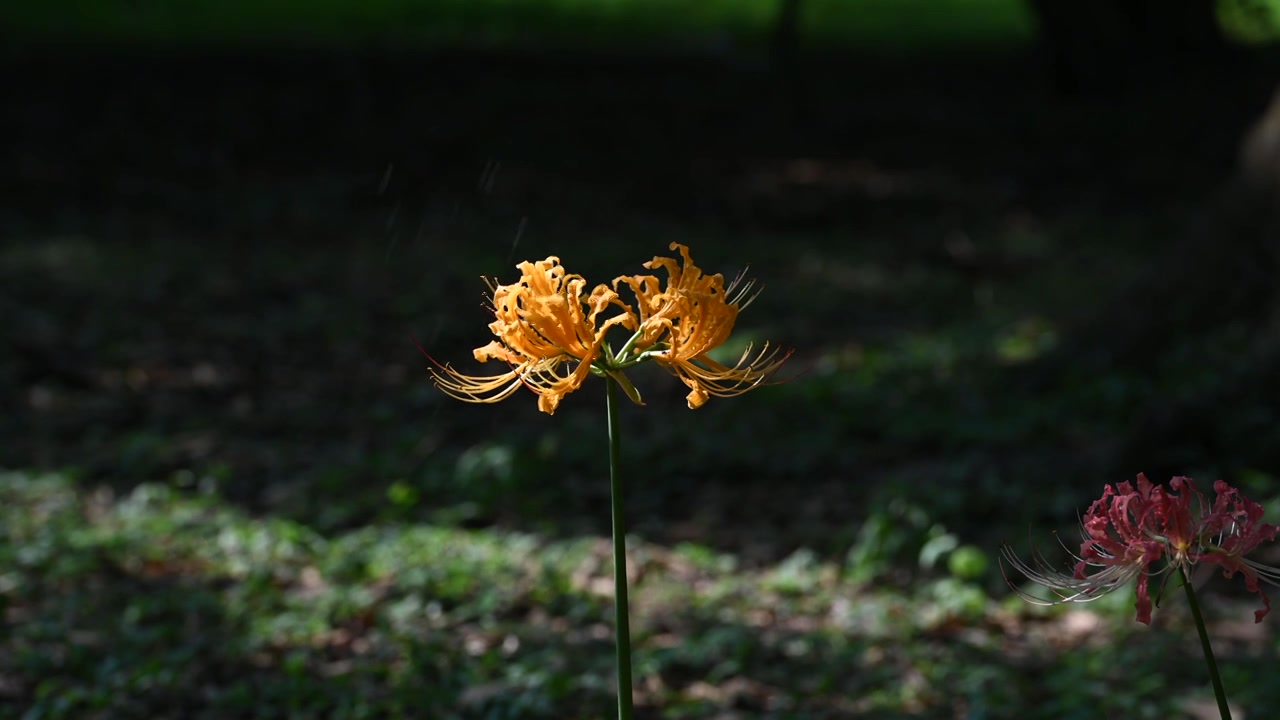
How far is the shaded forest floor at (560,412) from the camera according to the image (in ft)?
13.1

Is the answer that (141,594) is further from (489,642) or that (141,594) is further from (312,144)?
(312,144)

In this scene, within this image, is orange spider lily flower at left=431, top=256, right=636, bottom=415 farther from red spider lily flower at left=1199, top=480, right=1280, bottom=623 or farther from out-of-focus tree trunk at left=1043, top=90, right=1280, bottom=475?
out-of-focus tree trunk at left=1043, top=90, right=1280, bottom=475

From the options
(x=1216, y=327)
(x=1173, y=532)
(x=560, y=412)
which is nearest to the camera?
(x=1173, y=532)

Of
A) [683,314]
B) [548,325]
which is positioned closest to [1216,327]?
[683,314]

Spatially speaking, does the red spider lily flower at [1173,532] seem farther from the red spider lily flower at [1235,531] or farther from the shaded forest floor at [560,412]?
the shaded forest floor at [560,412]

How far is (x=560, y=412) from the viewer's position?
7055 mm

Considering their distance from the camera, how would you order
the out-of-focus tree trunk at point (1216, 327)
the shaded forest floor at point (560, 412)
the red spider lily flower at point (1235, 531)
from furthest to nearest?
the out-of-focus tree trunk at point (1216, 327) → the shaded forest floor at point (560, 412) → the red spider lily flower at point (1235, 531)

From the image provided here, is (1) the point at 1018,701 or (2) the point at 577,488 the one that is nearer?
(1) the point at 1018,701

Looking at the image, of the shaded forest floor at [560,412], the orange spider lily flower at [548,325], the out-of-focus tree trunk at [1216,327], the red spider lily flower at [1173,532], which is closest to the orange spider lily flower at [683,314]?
the orange spider lily flower at [548,325]

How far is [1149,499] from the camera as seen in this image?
158cm

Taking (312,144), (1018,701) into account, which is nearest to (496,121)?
(312,144)

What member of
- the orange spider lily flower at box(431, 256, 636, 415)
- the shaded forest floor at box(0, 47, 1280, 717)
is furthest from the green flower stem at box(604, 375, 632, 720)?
the shaded forest floor at box(0, 47, 1280, 717)

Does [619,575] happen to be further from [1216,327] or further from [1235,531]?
[1216,327]

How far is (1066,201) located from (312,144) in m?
7.04
